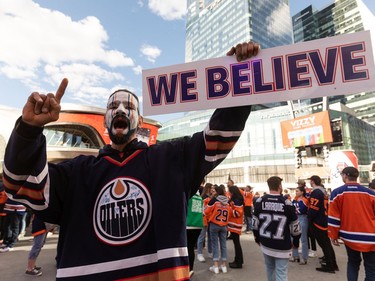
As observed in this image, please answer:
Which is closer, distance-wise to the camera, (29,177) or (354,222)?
(29,177)

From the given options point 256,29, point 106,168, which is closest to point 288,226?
point 106,168

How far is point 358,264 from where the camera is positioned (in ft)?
13.8

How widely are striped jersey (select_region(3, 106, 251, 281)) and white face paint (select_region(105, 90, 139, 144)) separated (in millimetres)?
96

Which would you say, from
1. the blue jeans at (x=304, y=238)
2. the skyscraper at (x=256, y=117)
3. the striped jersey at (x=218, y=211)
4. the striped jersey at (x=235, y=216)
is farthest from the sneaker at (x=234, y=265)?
the skyscraper at (x=256, y=117)

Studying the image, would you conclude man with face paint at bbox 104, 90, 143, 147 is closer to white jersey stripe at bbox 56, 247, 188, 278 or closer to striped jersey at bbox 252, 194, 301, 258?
white jersey stripe at bbox 56, 247, 188, 278

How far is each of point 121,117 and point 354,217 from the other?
456cm

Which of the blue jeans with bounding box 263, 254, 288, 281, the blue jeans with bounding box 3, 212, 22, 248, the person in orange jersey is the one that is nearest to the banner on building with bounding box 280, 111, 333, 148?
the person in orange jersey

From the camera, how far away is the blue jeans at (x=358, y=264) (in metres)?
4.00

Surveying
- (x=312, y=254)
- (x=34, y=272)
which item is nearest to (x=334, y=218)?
(x=312, y=254)

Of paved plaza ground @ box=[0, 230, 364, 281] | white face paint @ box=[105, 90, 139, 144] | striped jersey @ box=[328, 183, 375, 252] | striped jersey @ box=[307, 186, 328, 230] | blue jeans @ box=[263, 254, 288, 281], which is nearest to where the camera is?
white face paint @ box=[105, 90, 139, 144]

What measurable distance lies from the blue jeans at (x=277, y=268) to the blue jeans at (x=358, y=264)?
1116mm

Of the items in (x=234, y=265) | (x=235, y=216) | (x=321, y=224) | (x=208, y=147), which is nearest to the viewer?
(x=208, y=147)

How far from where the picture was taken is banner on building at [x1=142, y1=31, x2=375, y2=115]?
1694 millimetres

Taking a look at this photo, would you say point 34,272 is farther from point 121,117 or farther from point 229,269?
point 121,117
